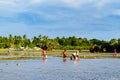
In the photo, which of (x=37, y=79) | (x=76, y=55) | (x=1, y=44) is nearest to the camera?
(x=37, y=79)

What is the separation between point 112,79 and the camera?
91.7 feet

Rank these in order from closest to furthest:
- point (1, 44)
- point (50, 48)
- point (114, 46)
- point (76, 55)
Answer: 1. point (76, 55)
2. point (114, 46)
3. point (50, 48)
4. point (1, 44)

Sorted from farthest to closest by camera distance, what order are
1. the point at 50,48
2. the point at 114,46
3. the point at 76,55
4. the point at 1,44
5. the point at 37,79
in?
the point at 1,44 < the point at 50,48 < the point at 114,46 < the point at 76,55 < the point at 37,79

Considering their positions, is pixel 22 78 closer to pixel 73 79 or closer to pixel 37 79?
pixel 37 79

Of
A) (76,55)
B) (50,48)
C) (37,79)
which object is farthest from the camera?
(50,48)

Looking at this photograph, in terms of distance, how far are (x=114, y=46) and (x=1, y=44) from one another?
97.2 m

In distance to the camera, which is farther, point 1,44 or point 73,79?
point 1,44

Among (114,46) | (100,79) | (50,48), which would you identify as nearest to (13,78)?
(100,79)

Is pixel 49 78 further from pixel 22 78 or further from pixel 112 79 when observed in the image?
pixel 112 79

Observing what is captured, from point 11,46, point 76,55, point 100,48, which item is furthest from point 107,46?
point 11,46

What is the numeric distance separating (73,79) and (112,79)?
319 centimetres

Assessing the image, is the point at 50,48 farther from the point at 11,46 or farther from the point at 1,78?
the point at 1,78

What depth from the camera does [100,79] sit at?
92.2ft

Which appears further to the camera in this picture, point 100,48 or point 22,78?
point 100,48
